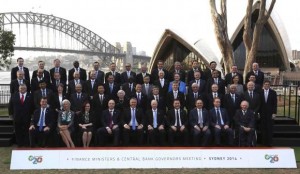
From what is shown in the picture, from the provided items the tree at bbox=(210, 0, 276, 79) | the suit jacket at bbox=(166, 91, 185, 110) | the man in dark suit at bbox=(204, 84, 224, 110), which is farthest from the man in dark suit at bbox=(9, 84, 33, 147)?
the tree at bbox=(210, 0, 276, 79)

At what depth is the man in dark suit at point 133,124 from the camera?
302 inches

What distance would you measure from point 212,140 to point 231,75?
1.79m

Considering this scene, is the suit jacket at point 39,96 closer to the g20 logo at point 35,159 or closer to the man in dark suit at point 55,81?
the man in dark suit at point 55,81

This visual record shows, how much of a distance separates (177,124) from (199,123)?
48cm

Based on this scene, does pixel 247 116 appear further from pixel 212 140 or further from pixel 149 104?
pixel 149 104

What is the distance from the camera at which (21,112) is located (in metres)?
7.92

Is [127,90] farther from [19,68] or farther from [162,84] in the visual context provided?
[19,68]

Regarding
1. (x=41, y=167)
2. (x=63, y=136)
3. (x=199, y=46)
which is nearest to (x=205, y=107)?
(x=63, y=136)

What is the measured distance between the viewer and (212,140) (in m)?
7.78

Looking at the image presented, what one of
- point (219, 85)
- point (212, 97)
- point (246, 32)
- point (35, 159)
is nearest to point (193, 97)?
point (212, 97)

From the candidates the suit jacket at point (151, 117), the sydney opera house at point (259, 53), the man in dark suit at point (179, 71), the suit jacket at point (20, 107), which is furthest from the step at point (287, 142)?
the sydney opera house at point (259, 53)

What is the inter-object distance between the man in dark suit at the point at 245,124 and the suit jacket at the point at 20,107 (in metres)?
4.54

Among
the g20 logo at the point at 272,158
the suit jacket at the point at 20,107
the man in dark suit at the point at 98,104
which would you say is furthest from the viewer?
the man in dark suit at the point at 98,104

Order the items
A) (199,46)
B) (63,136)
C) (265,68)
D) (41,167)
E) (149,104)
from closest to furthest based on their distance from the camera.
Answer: (41,167)
(63,136)
(149,104)
(199,46)
(265,68)
